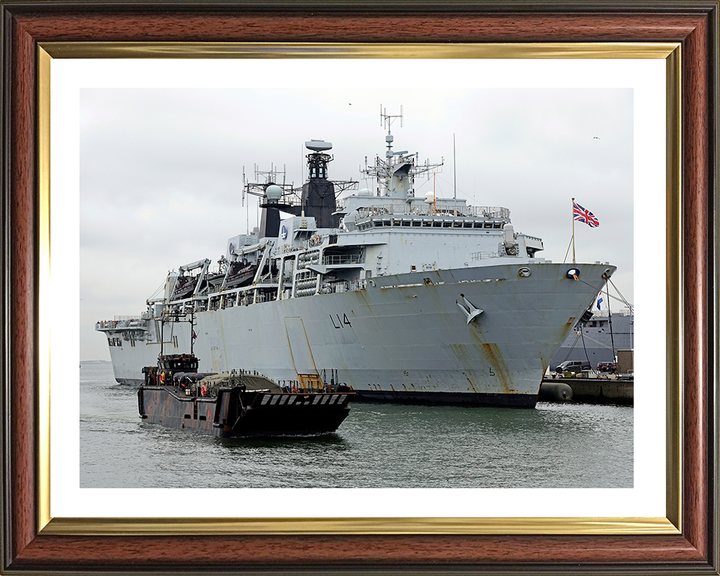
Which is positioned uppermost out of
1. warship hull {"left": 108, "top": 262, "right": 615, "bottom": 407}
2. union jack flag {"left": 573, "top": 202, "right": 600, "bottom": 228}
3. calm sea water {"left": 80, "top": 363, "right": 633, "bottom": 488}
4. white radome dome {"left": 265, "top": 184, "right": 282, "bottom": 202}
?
white radome dome {"left": 265, "top": 184, "right": 282, "bottom": 202}

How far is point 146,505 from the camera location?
556 centimetres

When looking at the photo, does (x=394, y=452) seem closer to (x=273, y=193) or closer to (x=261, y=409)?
(x=261, y=409)

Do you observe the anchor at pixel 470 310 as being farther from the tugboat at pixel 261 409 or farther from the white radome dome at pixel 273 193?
the white radome dome at pixel 273 193

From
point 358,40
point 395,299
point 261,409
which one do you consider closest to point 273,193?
point 395,299

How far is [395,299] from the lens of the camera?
2891 centimetres

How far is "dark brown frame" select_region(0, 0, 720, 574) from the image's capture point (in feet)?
17.7

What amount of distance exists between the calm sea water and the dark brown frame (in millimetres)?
3730

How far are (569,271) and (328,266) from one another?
10.6m

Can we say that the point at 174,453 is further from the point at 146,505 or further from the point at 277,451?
the point at 146,505

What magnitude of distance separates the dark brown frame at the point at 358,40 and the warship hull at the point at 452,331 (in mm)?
20628

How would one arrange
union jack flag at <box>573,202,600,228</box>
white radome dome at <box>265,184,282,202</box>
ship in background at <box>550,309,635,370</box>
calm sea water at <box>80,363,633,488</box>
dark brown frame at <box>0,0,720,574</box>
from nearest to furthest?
1. dark brown frame at <box>0,0,720,574</box>
2. calm sea water at <box>80,363,633,488</box>
3. union jack flag at <box>573,202,600,228</box>
4. white radome dome at <box>265,184,282,202</box>
5. ship in background at <box>550,309,635,370</box>

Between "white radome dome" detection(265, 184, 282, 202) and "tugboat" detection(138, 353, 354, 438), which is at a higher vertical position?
"white radome dome" detection(265, 184, 282, 202)

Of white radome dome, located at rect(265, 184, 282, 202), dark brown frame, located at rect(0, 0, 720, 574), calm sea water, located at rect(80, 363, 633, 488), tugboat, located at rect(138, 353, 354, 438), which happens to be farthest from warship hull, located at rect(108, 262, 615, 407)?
dark brown frame, located at rect(0, 0, 720, 574)

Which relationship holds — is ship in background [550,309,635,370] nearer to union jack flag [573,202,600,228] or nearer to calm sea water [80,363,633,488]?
calm sea water [80,363,633,488]
